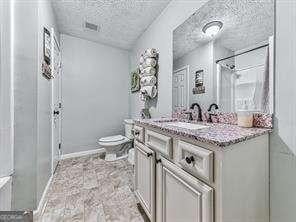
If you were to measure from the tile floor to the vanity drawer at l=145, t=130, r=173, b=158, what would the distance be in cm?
70

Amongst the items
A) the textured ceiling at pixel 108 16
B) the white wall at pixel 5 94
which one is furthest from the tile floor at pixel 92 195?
the textured ceiling at pixel 108 16

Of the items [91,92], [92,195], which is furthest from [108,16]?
→ [92,195]

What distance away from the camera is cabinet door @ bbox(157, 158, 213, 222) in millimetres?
652

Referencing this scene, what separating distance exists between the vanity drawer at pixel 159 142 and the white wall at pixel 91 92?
6.71 feet

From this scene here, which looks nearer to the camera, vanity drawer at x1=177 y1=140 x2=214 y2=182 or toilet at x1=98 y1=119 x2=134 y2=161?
vanity drawer at x1=177 y1=140 x2=214 y2=182

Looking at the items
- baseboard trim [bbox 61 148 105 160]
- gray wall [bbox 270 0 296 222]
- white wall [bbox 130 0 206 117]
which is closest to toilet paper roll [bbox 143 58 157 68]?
white wall [bbox 130 0 206 117]

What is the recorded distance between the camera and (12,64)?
1114mm

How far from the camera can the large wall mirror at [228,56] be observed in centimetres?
93

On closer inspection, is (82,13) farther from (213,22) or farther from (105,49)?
(213,22)

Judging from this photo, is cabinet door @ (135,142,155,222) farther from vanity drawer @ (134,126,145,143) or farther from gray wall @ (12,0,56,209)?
gray wall @ (12,0,56,209)

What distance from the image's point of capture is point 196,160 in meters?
0.72

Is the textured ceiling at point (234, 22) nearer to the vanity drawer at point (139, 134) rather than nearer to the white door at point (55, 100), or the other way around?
the vanity drawer at point (139, 134)

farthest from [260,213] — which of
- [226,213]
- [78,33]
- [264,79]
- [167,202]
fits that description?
[78,33]

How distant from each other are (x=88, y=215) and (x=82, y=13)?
94.9 inches
